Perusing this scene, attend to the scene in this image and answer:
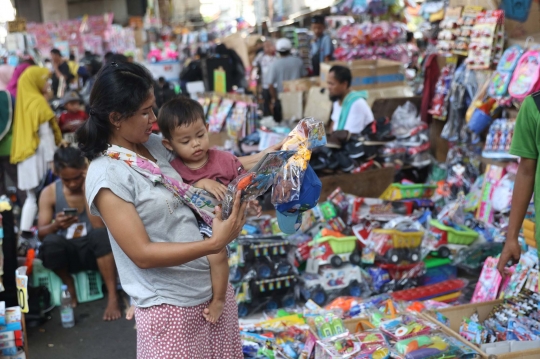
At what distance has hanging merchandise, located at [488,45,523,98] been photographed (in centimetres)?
532

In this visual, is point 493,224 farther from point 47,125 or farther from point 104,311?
point 47,125

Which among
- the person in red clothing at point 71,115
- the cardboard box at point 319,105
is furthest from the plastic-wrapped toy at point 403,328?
the person in red clothing at point 71,115

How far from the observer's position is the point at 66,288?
506 cm

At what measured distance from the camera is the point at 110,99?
6.57 feet

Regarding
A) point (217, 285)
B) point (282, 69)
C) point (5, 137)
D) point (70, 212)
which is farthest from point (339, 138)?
point (282, 69)

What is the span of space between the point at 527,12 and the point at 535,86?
1188 mm

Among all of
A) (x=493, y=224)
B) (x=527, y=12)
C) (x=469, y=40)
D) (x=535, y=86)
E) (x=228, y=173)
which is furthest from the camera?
(x=469, y=40)

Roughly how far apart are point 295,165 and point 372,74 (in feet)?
20.1

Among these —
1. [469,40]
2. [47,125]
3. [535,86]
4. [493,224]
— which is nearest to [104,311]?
[47,125]

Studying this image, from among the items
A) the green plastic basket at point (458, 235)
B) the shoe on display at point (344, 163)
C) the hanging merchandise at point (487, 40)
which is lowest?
the green plastic basket at point (458, 235)

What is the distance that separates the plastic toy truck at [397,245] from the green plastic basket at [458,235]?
11.5 inches

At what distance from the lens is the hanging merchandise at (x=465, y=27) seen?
625 centimetres

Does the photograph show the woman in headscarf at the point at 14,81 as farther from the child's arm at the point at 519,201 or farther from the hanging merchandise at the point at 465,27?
the child's arm at the point at 519,201

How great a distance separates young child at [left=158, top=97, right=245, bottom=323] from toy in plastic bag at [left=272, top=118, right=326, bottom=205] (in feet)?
0.72
